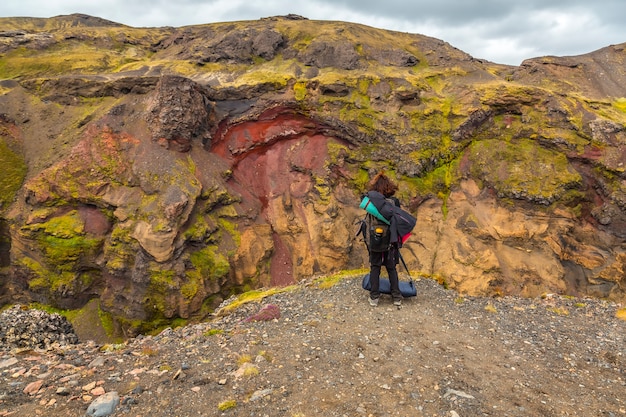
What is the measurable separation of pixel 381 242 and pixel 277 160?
2347 centimetres

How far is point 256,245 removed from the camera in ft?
95.3

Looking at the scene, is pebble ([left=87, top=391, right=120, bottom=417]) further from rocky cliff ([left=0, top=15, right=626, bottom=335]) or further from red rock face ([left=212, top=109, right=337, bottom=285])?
red rock face ([left=212, top=109, right=337, bottom=285])

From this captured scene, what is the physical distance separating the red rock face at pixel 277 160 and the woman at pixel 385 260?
64.5ft

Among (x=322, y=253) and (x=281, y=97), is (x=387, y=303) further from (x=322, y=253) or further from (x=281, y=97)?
(x=281, y=97)

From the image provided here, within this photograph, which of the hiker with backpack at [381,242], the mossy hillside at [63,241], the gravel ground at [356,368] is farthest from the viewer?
the mossy hillside at [63,241]

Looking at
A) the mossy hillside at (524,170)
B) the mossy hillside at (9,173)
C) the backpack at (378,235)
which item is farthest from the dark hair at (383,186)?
the mossy hillside at (9,173)

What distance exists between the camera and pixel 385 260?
10.5 metres

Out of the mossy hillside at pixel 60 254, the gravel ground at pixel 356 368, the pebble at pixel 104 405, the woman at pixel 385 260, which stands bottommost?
the mossy hillside at pixel 60 254

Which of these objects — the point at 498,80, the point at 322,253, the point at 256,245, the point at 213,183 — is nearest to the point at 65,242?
the point at 213,183

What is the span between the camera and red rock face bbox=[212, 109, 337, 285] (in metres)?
30.9

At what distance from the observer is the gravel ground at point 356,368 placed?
5988 mm

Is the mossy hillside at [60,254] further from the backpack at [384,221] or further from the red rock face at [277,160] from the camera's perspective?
the backpack at [384,221]

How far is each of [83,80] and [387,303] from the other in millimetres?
33359

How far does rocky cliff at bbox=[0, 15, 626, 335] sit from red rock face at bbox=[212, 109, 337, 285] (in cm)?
14
